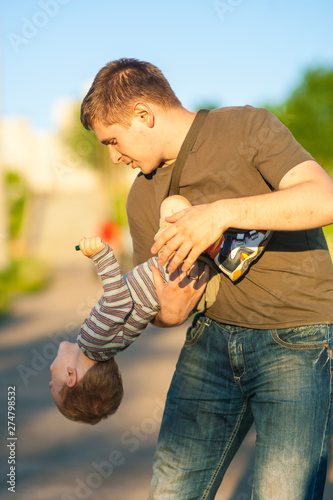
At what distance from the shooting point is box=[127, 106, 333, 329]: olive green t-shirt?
1927 millimetres

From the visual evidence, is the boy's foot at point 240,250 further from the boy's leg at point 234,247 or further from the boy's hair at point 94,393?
the boy's hair at point 94,393

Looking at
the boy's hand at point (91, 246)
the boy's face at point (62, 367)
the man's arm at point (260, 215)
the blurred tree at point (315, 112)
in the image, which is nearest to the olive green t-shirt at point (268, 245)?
the man's arm at point (260, 215)

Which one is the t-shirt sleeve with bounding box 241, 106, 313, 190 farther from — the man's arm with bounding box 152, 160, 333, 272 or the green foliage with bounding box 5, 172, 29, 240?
the green foliage with bounding box 5, 172, 29, 240

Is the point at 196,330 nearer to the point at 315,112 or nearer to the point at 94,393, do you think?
the point at 94,393

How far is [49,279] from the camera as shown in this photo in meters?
15.0

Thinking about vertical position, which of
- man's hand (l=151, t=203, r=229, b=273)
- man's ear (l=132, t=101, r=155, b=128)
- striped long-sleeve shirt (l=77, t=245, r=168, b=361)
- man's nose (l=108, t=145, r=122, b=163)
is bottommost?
striped long-sleeve shirt (l=77, t=245, r=168, b=361)

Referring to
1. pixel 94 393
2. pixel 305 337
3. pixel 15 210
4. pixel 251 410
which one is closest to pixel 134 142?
pixel 305 337

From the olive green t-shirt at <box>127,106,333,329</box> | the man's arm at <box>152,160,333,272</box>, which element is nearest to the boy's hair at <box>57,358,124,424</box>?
the olive green t-shirt at <box>127,106,333,329</box>

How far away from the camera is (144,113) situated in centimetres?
207

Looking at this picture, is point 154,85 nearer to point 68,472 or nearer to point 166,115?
point 166,115

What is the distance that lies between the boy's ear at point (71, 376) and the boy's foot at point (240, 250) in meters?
0.95

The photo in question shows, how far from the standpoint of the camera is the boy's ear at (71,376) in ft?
8.67

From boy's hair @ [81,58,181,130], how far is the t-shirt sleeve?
35cm

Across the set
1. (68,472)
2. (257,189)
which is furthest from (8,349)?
(257,189)
